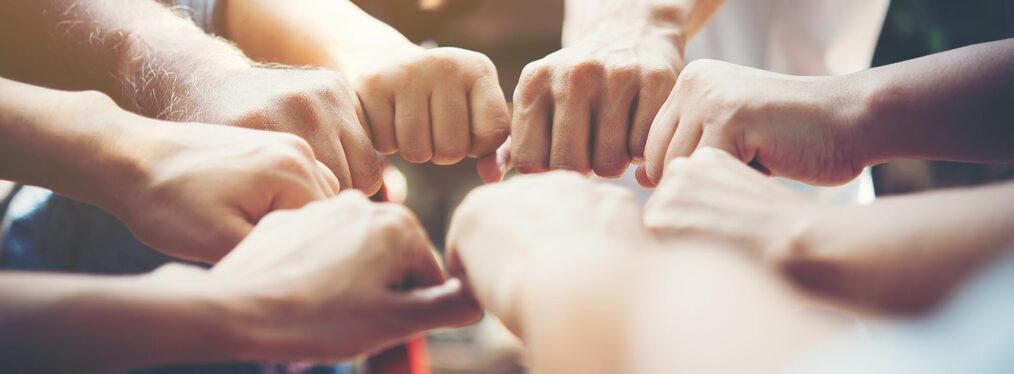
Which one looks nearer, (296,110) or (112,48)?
(296,110)

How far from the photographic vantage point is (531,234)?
34 centimetres

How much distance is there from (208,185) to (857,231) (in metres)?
0.35

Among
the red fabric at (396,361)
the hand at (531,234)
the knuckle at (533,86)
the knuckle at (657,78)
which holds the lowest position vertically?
the red fabric at (396,361)

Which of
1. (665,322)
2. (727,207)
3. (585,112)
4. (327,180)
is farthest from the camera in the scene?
(585,112)

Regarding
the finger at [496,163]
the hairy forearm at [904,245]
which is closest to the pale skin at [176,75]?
the finger at [496,163]

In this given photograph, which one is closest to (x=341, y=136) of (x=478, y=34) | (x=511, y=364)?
(x=478, y=34)

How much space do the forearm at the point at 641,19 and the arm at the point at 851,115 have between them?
20cm

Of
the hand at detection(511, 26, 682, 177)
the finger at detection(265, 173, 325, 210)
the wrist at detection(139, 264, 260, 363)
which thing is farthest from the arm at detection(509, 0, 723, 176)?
the wrist at detection(139, 264, 260, 363)

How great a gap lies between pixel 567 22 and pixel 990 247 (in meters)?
0.66

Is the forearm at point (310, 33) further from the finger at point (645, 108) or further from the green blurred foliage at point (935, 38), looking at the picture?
the green blurred foliage at point (935, 38)

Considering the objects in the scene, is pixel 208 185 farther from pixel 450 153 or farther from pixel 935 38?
pixel 935 38

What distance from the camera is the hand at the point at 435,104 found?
597 mm

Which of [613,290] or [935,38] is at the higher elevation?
[935,38]

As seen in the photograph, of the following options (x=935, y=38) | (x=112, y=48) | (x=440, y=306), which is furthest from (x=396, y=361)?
(x=935, y=38)
